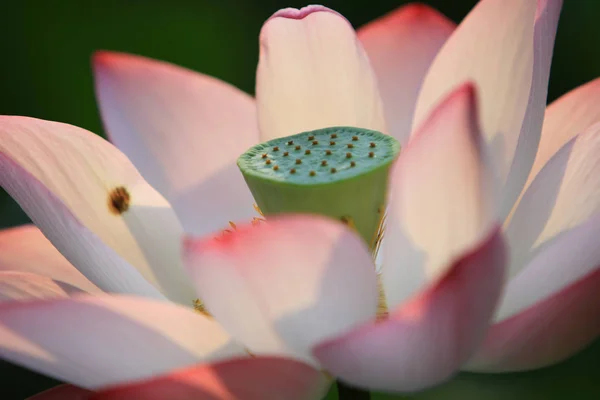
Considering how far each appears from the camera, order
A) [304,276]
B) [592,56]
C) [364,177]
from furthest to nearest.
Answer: [592,56] < [364,177] < [304,276]

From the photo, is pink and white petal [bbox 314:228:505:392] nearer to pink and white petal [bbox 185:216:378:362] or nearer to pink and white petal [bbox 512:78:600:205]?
pink and white petal [bbox 185:216:378:362]

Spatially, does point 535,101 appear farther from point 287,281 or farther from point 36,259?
point 36,259

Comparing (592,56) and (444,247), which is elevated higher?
(444,247)

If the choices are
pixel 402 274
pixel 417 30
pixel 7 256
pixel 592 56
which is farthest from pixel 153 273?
pixel 592 56

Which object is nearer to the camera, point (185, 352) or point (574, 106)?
point (185, 352)

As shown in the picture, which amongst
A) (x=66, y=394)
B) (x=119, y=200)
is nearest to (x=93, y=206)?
(x=119, y=200)

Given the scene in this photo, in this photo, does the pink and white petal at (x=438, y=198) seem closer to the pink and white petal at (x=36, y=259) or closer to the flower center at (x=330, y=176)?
the flower center at (x=330, y=176)

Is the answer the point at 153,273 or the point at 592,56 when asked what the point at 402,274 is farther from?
the point at 592,56
